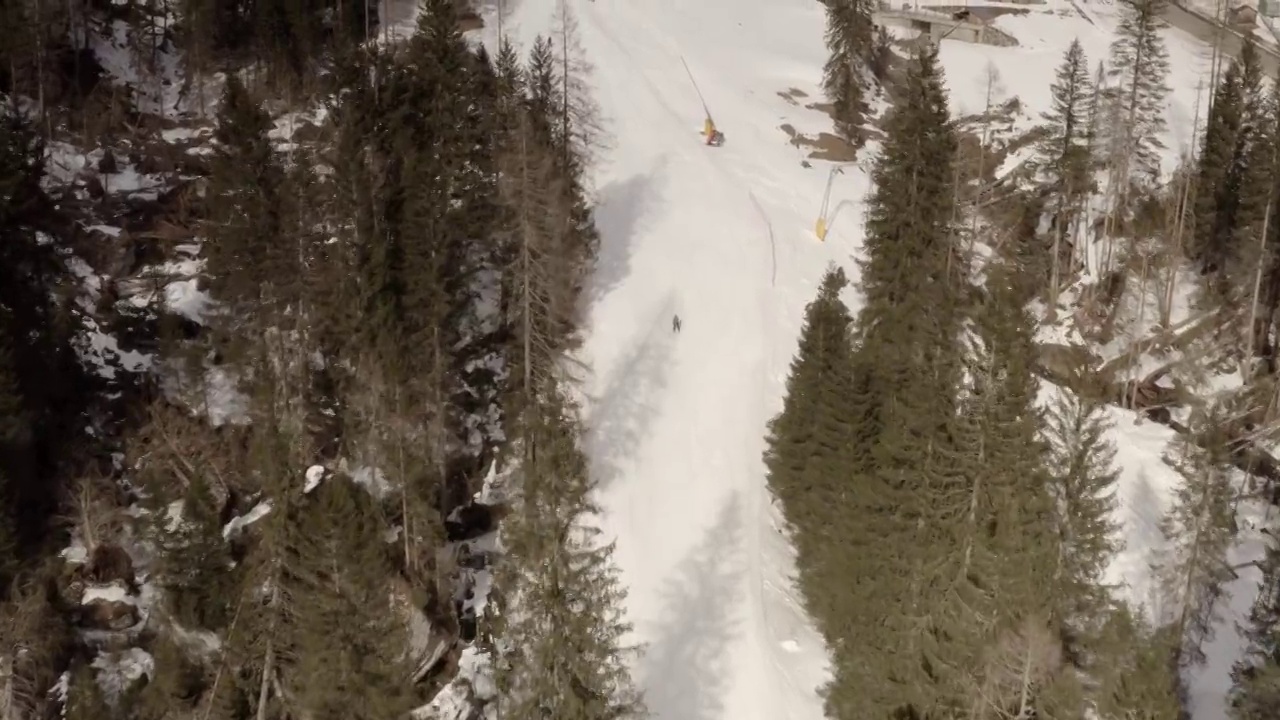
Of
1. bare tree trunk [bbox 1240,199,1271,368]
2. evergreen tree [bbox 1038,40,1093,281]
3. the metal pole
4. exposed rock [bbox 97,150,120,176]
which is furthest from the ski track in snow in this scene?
exposed rock [bbox 97,150,120,176]

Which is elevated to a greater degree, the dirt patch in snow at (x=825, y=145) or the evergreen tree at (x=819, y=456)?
the dirt patch in snow at (x=825, y=145)

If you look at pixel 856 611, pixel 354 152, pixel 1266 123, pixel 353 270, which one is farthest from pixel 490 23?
pixel 856 611

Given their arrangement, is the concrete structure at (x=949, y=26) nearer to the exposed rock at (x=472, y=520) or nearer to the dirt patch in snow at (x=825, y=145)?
the dirt patch in snow at (x=825, y=145)

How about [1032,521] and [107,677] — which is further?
[107,677]

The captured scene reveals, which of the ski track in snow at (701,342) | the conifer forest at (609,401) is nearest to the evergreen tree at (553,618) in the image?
the conifer forest at (609,401)

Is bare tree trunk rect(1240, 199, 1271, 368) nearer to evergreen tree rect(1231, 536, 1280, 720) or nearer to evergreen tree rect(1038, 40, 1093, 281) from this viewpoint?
evergreen tree rect(1038, 40, 1093, 281)

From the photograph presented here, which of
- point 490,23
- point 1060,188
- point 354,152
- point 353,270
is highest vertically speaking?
point 490,23

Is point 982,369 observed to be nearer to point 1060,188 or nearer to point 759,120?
point 1060,188
